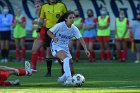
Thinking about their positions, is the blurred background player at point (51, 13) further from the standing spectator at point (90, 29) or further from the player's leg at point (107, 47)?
the player's leg at point (107, 47)

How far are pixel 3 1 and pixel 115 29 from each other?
5781 millimetres

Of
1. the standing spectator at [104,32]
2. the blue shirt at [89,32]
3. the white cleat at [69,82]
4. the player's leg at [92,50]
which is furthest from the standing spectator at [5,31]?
the white cleat at [69,82]

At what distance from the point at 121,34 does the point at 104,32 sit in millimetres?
754

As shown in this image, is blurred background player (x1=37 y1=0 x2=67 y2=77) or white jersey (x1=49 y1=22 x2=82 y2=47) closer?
white jersey (x1=49 y1=22 x2=82 y2=47)

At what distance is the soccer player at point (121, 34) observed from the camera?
1082 inches

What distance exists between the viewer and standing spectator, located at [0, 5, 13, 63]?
27188mm

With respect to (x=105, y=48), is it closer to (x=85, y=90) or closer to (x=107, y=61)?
(x=107, y=61)

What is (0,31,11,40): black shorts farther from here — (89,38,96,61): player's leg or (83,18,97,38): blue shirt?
(89,38,96,61): player's leg

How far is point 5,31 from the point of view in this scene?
2733 cm

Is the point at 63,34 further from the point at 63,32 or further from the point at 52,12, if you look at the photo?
the point at 52,12

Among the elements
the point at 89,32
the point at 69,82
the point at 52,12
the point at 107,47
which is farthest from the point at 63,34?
the point at 89,32

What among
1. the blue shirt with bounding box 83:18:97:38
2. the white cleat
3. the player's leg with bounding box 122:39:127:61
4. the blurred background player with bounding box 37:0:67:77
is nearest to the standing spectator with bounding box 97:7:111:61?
the blue shirt with bounding box 83:18:97:38

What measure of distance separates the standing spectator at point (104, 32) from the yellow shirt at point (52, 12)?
32.4 ft

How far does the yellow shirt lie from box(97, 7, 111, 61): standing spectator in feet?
32.4
